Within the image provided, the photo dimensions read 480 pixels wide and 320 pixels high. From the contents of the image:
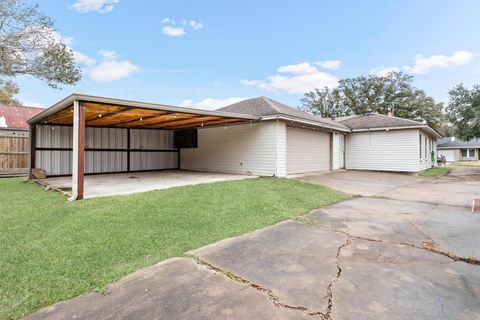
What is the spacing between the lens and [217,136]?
12836 mm

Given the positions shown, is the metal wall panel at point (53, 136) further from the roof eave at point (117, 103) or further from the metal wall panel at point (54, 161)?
the roof eave at point (117, 103)

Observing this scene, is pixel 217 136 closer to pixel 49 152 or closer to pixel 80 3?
pixel 49 152

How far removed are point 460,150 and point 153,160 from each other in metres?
42.7

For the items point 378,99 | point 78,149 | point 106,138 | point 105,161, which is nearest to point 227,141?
point 106,138

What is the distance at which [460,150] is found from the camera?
38312 millimetres

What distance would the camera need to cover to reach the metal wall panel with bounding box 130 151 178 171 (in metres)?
13.6

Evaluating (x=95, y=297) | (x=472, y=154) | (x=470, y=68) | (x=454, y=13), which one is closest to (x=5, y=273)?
(x=95, y=297)

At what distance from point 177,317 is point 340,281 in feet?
5.08

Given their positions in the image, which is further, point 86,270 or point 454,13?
point 454,13

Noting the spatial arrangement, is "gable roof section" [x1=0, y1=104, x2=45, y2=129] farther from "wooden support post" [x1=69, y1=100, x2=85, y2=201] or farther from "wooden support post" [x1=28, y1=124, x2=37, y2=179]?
"wooden support post" [x1=69, y1=100, x2=85, y2=201]

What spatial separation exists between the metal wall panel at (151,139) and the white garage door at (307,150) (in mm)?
6867

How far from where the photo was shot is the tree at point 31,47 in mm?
9922

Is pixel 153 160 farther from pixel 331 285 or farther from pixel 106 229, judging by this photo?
pixel 331 285

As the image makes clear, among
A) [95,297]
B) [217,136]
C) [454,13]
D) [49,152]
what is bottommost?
[95,297]
